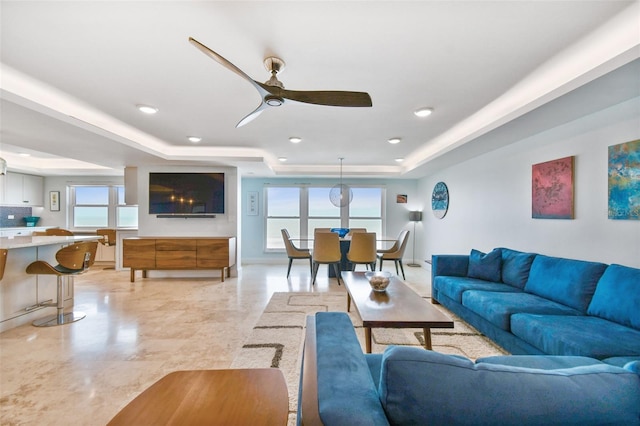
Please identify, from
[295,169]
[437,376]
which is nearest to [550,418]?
[437,376]

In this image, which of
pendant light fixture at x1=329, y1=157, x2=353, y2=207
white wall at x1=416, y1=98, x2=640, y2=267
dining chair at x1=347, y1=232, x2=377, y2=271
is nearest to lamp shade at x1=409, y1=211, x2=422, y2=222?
white wall at x1=416, y1=98, x2=640, y2=267

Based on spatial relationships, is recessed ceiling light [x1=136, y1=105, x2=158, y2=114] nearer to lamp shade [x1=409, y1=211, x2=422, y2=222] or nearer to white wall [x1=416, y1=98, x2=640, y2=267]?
white wall [x1=416, y1=98, x2=640, y2=267]

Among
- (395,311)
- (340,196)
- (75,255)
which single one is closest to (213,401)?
(395,311)

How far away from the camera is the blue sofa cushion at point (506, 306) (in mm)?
2293

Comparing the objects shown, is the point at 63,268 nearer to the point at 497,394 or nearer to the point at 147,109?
the point at 147,109

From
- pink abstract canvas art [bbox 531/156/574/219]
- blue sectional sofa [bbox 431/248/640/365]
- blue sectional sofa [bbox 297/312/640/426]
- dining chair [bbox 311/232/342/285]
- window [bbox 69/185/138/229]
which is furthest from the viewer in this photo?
window [bbox 69/185/138/229]

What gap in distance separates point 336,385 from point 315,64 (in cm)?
210

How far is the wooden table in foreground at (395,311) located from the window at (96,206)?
262 inches

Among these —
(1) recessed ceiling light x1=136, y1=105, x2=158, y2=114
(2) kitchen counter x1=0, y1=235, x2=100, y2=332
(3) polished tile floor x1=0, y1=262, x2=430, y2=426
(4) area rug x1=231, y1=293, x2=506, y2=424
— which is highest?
(1) recessed ceiling light x1=136, y1=105, x2=158, y2=114

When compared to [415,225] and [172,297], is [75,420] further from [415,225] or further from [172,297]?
[415,225]

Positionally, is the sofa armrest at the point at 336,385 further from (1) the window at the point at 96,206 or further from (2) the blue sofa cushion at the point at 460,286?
(1) the window at the point at 96,206

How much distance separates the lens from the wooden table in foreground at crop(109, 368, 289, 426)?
0.77 meters

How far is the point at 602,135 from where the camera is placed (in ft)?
8.32

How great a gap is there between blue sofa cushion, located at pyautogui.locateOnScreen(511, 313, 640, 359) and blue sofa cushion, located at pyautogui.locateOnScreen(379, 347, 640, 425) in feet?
3.87
